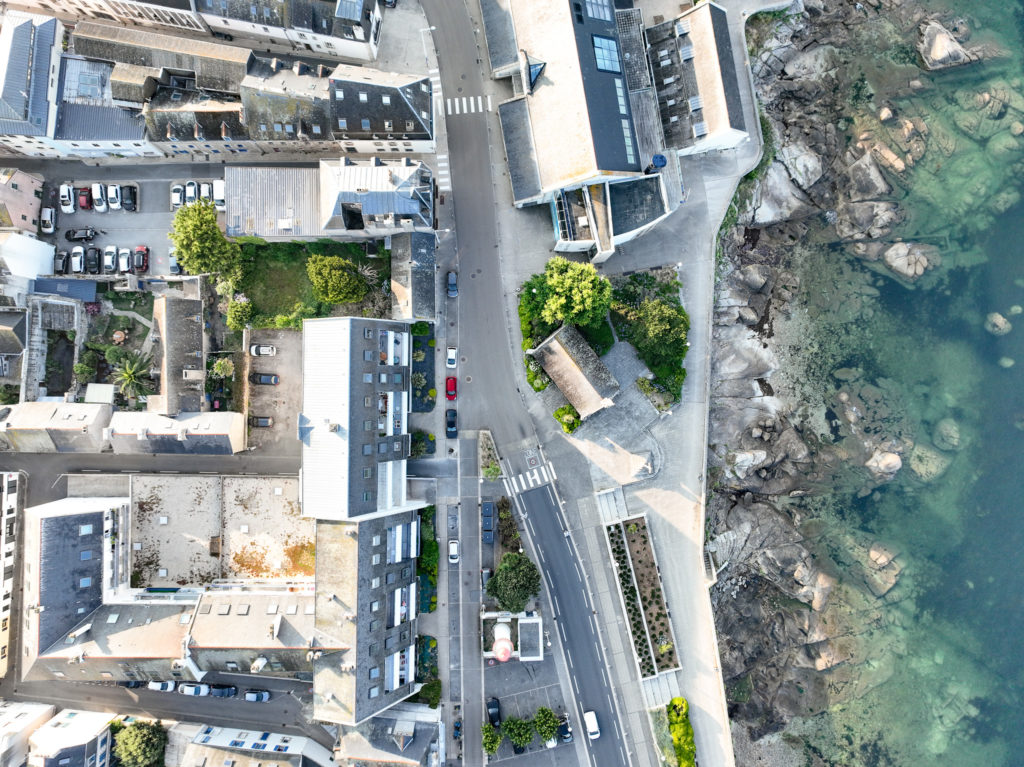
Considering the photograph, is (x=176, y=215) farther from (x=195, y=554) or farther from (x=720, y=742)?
(x=720, y=742)

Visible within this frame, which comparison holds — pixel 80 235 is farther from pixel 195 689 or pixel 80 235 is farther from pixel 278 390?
pixel 195 689

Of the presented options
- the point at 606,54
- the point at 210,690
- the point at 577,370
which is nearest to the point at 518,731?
the point at 210,690

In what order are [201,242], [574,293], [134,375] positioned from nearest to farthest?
1. [574,293]
2. [201,242]
3. [134,375]

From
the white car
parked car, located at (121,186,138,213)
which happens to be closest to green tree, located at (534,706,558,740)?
the white car

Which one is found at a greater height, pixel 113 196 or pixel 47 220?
pixel 113 196

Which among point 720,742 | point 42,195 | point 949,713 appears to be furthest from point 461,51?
point 949,713

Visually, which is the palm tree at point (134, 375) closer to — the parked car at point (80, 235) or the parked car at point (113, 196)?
the parked car at point (80, 235)

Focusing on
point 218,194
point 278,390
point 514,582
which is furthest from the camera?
point 278,390
